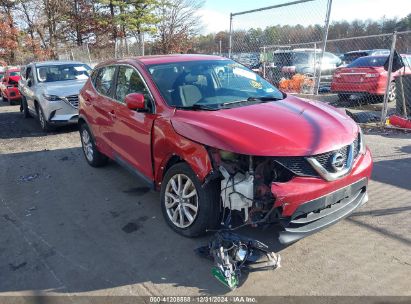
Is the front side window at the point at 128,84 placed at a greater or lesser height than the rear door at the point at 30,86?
greater

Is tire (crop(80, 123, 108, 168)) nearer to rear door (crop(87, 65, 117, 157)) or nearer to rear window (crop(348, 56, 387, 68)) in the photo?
rear door (crop(87, 65, 117, 157))

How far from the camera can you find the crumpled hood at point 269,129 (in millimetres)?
2971

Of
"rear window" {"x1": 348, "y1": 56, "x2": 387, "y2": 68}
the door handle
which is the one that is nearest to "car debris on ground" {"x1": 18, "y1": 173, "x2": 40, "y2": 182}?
the door handle

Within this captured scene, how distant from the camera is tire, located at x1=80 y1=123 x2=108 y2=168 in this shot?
5.87 meters

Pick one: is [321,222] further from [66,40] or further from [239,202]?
[66,40]

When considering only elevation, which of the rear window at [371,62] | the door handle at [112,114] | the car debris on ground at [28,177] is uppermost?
the rear window at [371,62]

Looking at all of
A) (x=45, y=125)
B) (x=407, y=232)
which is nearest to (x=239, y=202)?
(x=407, y=232)

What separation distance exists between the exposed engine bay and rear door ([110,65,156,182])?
110 centimetres

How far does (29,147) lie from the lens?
311 inches

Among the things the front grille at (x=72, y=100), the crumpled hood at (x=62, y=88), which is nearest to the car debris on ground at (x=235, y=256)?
the front grille at (x=72, y=100)

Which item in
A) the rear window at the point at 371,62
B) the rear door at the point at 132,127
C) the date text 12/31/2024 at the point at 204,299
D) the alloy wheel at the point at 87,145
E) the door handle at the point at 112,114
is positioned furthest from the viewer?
the rear window at the point at 371,62

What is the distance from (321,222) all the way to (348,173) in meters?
0.50

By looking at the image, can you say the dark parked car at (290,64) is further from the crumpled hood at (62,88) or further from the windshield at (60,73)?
the crumpled hood at (62,88)

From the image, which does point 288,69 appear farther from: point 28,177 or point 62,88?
point 28,177
